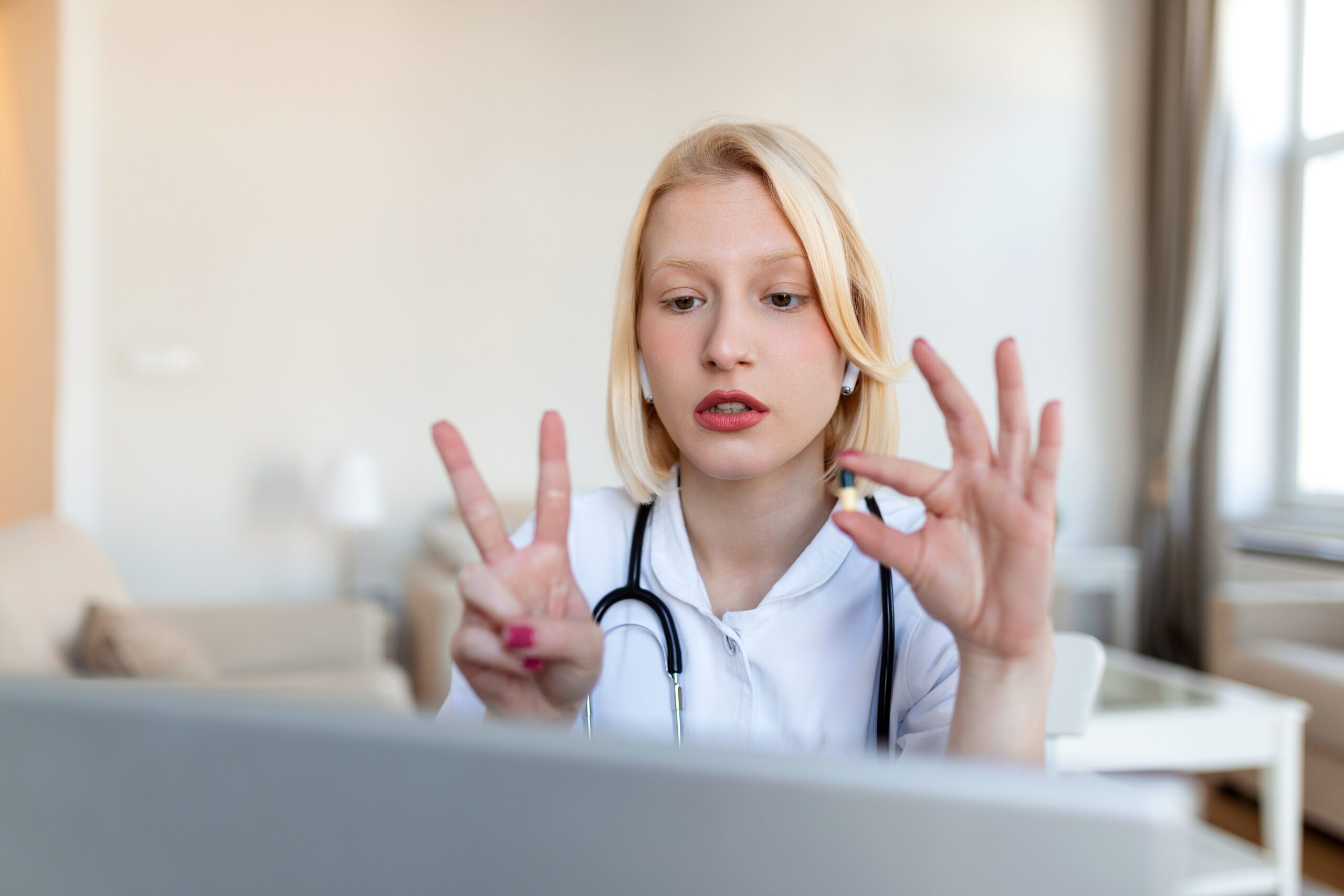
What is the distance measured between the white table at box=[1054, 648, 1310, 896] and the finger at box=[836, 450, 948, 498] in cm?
159

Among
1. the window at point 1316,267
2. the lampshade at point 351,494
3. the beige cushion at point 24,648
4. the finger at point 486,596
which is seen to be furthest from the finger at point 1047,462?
the window at point 1316,267

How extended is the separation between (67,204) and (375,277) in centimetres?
95

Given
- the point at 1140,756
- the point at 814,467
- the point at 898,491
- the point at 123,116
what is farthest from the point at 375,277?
the point at 898,491

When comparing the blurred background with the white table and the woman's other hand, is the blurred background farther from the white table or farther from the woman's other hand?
the woman's other hand

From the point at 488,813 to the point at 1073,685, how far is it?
3.86 ft

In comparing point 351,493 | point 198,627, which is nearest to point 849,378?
point 198,627

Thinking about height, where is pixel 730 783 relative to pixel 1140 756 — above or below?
above

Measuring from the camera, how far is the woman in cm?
62

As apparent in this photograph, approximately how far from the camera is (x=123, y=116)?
3486 mm

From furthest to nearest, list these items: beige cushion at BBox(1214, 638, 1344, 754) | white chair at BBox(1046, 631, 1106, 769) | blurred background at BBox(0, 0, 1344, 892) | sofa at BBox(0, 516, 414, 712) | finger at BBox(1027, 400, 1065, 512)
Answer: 1. blurred background at BBox(0, 0, 1344, 892)
2. beige cushion at BBox(1214, 638, 1344, 754)
3. sofa at BBox(0, 516, 414, 712)
4. white chair at BBox(1046, 631, 1106, 769)
5. finger at BBox(1027, 400, 1065, 512)

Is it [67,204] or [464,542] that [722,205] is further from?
[67,204]

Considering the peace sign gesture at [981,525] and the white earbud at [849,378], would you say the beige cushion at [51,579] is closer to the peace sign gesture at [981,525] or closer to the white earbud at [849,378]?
the white earbud at [849,378]

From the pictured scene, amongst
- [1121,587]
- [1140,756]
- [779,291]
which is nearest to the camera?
[779,291]

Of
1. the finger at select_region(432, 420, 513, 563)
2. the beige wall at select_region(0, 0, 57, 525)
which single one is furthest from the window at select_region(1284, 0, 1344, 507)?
the beige wall at select_region(0, 0, 57, 525)
